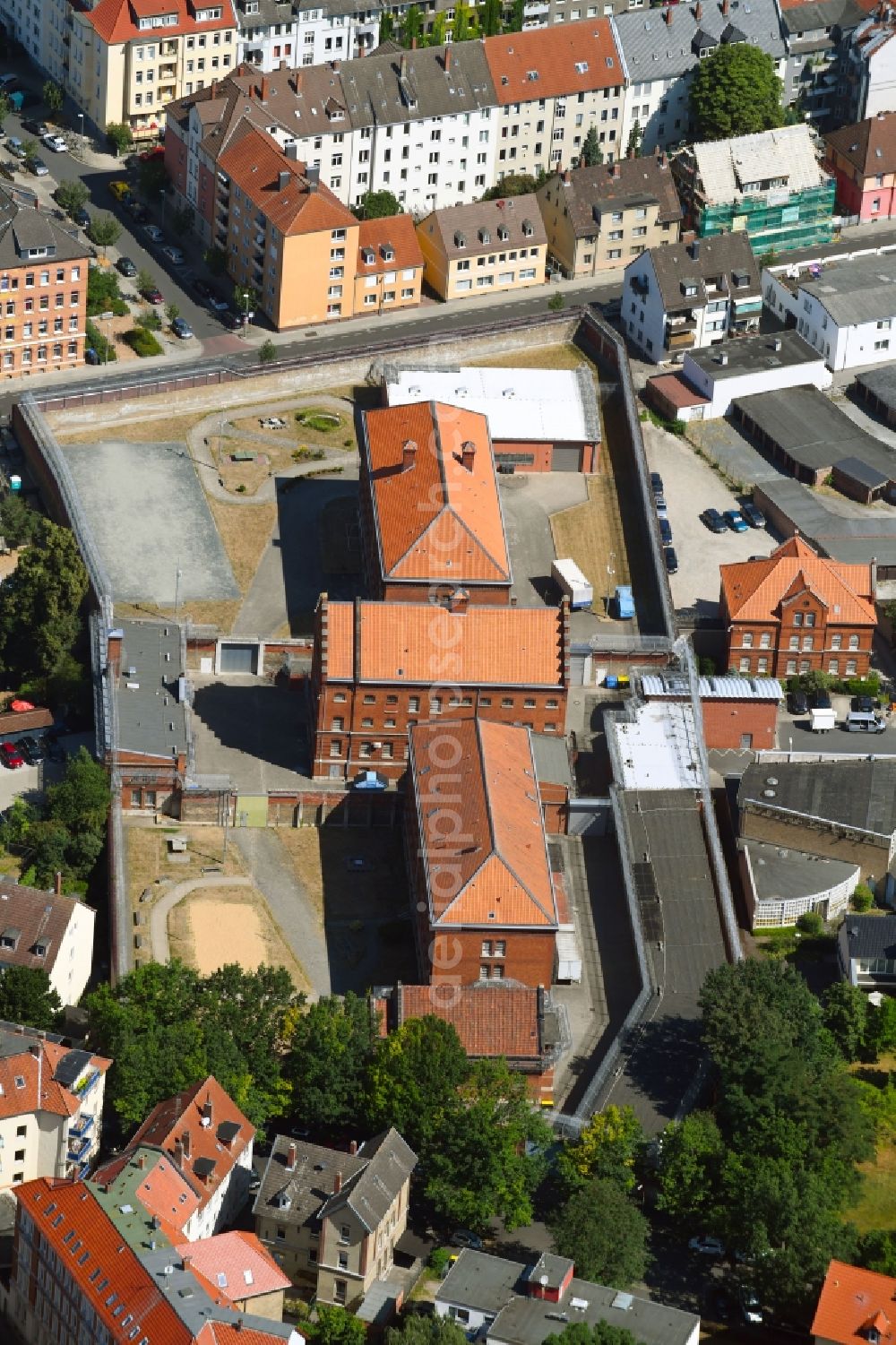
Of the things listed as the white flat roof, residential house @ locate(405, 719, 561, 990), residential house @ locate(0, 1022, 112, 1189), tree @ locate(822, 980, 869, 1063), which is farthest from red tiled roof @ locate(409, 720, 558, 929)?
residential house @ locate(0, 1022, 112, 1189)

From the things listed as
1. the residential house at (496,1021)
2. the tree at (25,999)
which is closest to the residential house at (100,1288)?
the tree at (25,999)

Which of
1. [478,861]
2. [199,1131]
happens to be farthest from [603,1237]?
[478,861]

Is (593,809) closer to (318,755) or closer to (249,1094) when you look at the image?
(318,755)

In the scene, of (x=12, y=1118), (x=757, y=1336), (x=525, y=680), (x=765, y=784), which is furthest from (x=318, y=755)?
(x=757, y=1336)

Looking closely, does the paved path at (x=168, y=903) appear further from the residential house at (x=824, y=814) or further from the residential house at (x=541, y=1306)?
the residential house at (x=541, y=1306)

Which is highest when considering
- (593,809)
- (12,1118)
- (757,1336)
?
(593,809)

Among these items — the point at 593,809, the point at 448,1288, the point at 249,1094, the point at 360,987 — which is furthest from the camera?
the point at 593,809

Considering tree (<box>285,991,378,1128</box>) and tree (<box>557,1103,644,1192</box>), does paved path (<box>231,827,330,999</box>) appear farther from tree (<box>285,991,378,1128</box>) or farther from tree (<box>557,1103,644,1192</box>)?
tree (<box>557,1103,644,1192</box>)
